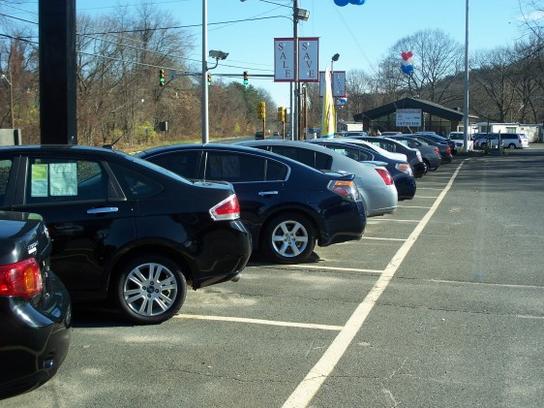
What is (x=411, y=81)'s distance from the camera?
104500 mm

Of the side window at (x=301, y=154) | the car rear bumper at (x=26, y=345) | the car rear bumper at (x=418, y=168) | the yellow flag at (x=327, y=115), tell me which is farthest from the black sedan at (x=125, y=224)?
the yellow flag at (x=327, y=115)

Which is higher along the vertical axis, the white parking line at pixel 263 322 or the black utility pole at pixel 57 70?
the black utility pole at pixel 57 70

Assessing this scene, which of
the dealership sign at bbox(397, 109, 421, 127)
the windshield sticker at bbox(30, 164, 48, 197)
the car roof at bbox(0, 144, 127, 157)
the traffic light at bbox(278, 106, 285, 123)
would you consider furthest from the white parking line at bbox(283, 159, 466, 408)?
the dealership sign at bbox(397, 109, 421, 127)

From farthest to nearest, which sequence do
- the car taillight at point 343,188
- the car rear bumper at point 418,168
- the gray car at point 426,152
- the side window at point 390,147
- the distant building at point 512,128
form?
1. the distant building at point 512,128
2. the gray car at point 426,152
3. the car rear bumper at point 418,168
4. the side window at point 390,147
5. the car taillight at point 343,188

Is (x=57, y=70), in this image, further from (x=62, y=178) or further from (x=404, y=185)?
(x=404, y=185)

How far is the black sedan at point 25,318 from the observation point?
11.2ft

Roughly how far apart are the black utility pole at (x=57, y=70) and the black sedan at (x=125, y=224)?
3.50 meters

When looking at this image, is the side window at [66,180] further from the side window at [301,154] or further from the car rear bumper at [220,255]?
the side window at [301,154]

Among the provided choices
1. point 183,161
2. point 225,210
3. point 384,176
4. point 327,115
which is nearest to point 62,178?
point 225,210

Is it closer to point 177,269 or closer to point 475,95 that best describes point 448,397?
point 177,269

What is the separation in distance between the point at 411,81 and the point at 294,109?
76.1m

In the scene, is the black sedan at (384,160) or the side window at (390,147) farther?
the side window at (390,147)

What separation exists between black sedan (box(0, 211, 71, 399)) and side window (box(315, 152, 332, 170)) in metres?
6.98

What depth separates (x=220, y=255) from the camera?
5758 millimetres
